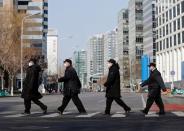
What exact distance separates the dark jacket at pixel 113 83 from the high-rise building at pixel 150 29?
494ft

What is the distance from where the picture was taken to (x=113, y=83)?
60.8 feet

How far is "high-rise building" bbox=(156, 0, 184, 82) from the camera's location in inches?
4902

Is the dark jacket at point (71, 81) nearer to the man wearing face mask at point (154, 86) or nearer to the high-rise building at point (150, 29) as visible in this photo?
the man wearing face mask at point (154, 86)

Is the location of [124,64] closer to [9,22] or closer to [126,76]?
[126,76]

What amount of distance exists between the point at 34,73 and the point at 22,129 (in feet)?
21.0

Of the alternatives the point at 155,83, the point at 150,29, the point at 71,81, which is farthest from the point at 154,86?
the point at 150,29

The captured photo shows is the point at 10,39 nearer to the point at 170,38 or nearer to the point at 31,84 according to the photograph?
the point at 31,84

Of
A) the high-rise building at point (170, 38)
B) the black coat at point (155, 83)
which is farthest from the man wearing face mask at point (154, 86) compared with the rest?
the high-rise building at point (170, 38)

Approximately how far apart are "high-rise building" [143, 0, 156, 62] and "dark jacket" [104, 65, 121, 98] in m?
150

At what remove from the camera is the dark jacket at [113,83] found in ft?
60.5

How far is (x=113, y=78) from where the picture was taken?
727 inches

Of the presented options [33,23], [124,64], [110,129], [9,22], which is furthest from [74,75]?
[124,64]

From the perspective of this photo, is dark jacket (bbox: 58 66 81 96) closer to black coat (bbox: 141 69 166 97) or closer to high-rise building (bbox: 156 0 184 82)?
black coat (bbox: 141 69 166 97)

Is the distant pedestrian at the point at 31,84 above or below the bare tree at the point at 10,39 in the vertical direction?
below
